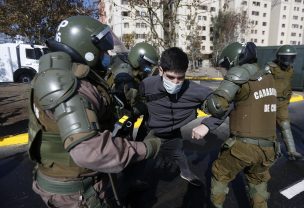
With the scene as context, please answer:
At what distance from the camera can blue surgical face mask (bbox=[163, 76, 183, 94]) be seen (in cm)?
246

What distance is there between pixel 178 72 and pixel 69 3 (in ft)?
49.6

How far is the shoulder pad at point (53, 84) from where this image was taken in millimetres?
1131

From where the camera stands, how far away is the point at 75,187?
1.46 metres

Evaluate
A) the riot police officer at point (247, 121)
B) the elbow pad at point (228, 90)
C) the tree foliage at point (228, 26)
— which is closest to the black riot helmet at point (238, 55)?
the riot police officer at point (247, 121)

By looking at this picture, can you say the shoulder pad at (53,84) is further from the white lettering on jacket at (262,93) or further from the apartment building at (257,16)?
the apartment building at (257,16)

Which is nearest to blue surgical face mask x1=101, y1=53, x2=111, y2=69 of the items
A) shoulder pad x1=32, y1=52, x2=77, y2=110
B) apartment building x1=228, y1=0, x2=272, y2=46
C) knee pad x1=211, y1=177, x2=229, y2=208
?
shoulder pad x1=32, y1=52, x2=77, y2=110

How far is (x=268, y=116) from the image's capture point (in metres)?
2.26

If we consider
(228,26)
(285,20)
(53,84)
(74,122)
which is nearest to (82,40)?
(53,84)

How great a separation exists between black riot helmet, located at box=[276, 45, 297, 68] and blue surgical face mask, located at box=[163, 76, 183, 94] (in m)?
2.42

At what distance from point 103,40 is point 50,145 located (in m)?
0.69

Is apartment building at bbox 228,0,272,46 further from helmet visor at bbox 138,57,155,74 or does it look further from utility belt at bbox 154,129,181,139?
utility belt at bbox 154,129,181,139

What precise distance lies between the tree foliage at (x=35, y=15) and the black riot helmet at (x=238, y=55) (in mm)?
13802

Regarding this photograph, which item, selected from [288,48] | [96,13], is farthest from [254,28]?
[288,48]

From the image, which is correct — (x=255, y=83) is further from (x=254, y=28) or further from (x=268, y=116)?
(x=254, y=28)
